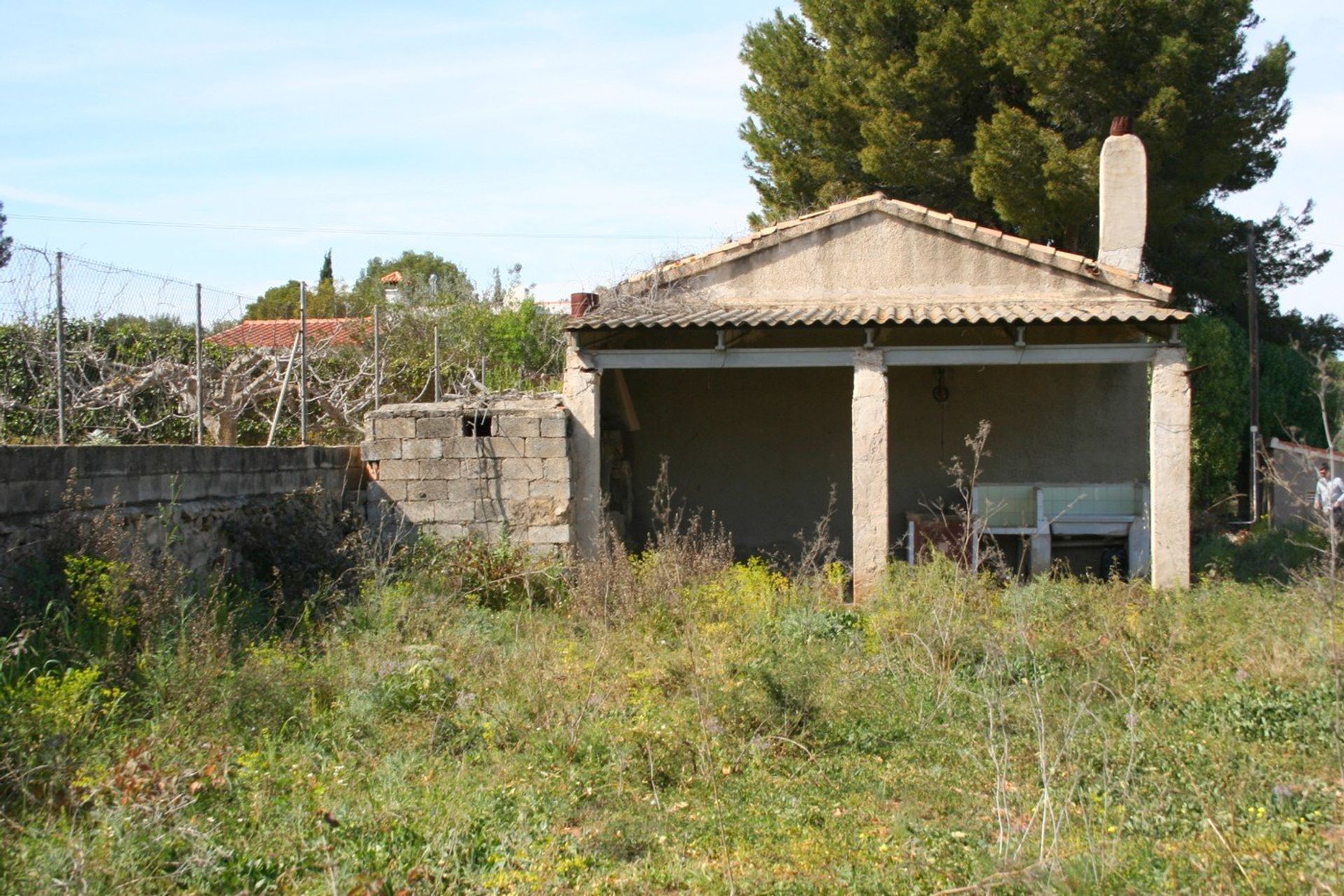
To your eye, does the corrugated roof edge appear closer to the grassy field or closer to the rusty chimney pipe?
the rusty chimney pipe

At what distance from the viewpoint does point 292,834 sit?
4.88 metres

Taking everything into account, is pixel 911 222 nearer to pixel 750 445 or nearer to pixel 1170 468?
pixel 750 445

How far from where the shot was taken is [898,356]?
11414 mm

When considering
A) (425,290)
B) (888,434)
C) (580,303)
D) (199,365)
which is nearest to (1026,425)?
(888,434)

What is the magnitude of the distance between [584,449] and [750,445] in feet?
11.3

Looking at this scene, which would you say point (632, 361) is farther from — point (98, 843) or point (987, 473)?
point (98, 843)

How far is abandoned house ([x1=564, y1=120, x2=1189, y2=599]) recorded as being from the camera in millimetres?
11234

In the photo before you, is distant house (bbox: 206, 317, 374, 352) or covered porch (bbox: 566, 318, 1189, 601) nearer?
covered porch (bbox: 566, 318, 1189, 601)

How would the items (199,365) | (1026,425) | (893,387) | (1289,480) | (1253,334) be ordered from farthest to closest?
(1253,334)
(1289,480)
(893,387)
(1026,425)
(199,365)

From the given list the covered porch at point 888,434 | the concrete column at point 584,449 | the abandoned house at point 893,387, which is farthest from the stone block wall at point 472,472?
the covered porch at point 888,434

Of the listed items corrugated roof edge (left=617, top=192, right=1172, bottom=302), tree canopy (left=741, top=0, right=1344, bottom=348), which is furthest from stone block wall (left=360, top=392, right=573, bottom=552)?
tree canopy (left=741, top=0, right=1344, bottom=348)

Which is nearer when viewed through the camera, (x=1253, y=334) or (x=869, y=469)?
(x=869, y=469)

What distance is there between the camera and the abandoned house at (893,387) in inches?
442

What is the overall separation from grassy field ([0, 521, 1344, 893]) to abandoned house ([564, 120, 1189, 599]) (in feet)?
8.25
